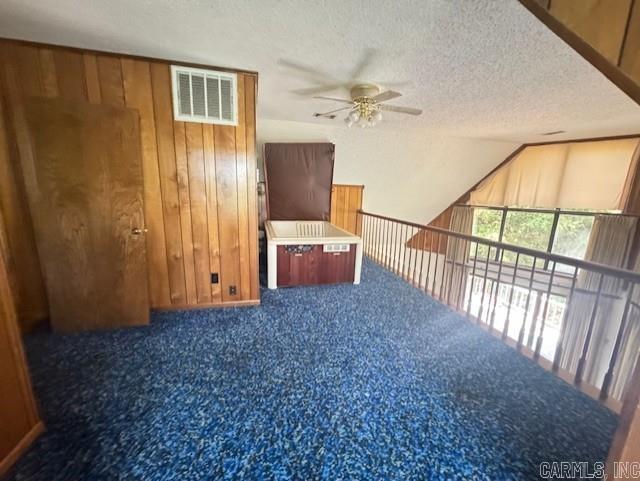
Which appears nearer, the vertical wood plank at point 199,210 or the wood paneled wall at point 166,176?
the wood paneled wall at point 166,176

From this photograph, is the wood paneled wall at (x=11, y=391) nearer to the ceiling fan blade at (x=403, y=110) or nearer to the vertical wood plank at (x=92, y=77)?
the vertical wood plank at (x=92, y=77)

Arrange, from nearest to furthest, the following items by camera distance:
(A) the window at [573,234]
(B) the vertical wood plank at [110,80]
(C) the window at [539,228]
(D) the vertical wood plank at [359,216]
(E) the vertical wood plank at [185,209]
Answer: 1. (B) the vertical wood plank at [110,80]
2. (E) the vertical wood plank at [185,209]
3. (A) the window at [573,234]
4. (C) the window at [539,228]
5. (D) the vertical wood plank at [359,216]

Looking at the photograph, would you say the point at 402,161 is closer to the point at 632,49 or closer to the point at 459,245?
the point at 459,245

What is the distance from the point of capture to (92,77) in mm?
1938

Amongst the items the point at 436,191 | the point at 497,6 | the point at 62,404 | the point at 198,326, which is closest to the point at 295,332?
the point at 198,326

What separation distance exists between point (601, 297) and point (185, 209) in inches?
236

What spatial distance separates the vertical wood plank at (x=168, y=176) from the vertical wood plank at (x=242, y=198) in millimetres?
516

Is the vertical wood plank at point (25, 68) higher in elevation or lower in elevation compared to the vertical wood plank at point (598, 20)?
higher

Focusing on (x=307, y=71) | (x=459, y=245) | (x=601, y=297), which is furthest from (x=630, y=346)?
(x=307, y=71)

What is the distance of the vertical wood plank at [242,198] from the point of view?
2.27 metres

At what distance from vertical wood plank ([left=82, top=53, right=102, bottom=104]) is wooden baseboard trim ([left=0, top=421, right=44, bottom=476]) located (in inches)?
82.6

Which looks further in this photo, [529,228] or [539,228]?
[529,228]

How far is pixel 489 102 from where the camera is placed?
2703 mm

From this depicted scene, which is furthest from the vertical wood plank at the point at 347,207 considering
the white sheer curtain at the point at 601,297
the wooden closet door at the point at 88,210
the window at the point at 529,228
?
the white sheer curtain at the point at 601,297
